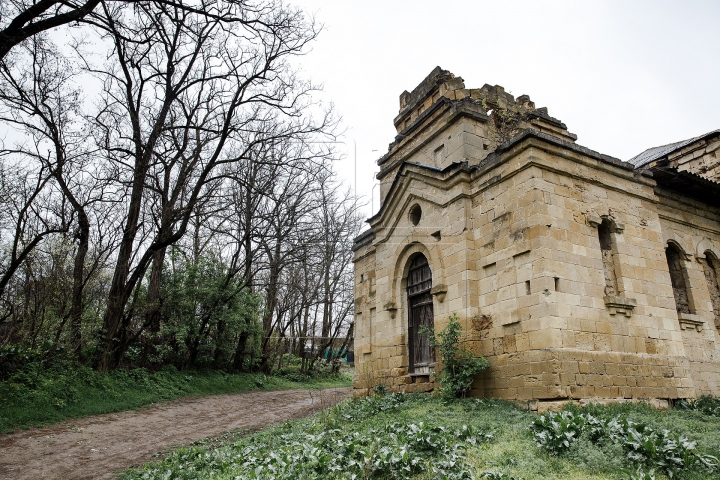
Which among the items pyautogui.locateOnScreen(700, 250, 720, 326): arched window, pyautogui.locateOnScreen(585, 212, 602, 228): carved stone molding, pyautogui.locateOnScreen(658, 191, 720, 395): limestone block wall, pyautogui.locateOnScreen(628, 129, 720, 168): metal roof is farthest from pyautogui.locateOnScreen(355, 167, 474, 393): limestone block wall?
pyautogui.locateOnScreen(628, 129, 720, 168): metal roof

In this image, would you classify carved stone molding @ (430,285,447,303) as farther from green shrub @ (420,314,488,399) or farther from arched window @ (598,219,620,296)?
arched window @ (598,219,620,296)

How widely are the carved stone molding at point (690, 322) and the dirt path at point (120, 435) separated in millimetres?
8293

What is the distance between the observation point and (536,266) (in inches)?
337

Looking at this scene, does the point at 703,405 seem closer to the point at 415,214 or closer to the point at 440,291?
the point at 440,291

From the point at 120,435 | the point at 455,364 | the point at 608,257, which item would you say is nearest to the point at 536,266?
the point at 608,257

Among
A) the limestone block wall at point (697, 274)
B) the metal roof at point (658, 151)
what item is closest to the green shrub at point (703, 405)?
the limestone block wall at point (697, 274)

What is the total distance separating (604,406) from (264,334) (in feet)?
53.8

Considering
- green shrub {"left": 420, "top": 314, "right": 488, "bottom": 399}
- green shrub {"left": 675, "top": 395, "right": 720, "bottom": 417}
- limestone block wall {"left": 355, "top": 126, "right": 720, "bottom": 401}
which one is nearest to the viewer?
limestone block wall {"left": 355, "top": 126, "right": 720, "bottom": 401}

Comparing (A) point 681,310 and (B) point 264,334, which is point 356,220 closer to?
(B) point 264,334

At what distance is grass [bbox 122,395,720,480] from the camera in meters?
5.16

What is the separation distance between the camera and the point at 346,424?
900 centimetres

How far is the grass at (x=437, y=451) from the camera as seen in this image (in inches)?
203

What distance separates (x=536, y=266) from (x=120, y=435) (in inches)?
364

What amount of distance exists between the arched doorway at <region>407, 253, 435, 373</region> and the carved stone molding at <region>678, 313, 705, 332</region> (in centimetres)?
562
